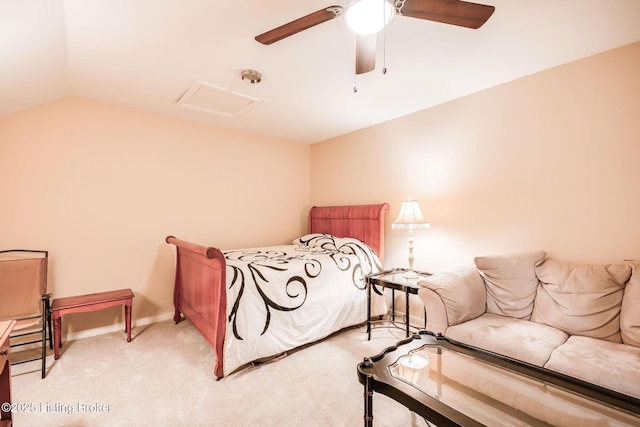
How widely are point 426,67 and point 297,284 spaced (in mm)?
2023

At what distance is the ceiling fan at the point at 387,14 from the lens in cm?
122

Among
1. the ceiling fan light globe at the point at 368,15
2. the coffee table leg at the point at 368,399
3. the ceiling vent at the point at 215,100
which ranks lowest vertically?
the coffee table leg at the point at 368,399

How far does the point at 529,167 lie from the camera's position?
233 centimetres

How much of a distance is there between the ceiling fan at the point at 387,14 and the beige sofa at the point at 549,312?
1596 mm

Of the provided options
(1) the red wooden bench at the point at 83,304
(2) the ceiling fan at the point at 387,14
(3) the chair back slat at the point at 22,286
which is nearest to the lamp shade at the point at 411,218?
(2) the ceiling fan at the point at 387,14

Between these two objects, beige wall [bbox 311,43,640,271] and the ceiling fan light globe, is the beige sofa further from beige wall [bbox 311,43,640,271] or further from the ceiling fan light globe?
the ceiling fan light globe

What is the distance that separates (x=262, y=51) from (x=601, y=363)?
264cm

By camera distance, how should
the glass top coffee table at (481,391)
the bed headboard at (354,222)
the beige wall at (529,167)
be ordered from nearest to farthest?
the glass top coffee table at (481,391)
the beige wall at (529,167)
the bed headboard at (354,222)

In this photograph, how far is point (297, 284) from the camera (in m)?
2.44

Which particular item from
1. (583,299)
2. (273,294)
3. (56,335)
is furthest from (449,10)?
(56,335)

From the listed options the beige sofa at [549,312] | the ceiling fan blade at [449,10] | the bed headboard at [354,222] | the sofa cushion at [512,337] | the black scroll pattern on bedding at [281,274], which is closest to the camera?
the ceiling fan blade at [449,10]

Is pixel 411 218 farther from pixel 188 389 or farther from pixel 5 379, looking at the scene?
pixel 5 379

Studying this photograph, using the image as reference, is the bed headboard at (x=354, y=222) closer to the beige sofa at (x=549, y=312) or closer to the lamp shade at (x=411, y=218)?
the lamp shade at (x=411, y=218)

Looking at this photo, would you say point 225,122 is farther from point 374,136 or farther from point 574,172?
point 574,172
